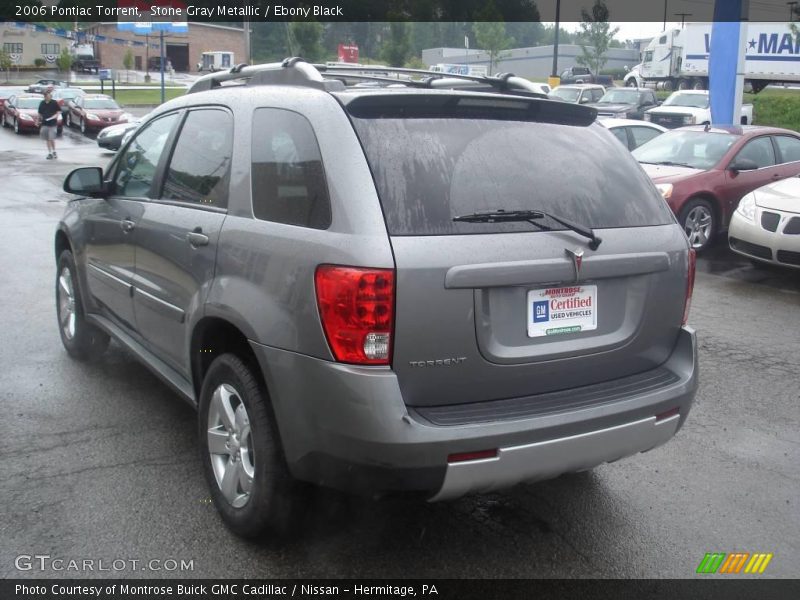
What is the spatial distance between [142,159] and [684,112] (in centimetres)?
2237

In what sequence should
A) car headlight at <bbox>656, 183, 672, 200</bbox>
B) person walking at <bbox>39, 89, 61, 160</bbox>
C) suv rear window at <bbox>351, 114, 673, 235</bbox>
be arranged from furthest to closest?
person walking at <bbox>39, 89, 61, 160</bbox> → car headlight at <bbox>656, 183, 672, 200</bbox> → suv rear window at <bbox>351, 114, 673, 235</bbox>

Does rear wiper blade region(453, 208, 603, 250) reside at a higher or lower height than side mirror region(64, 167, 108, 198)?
higher

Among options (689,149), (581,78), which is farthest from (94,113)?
(581,78)

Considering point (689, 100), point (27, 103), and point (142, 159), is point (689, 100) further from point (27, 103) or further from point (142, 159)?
point (142, 159)

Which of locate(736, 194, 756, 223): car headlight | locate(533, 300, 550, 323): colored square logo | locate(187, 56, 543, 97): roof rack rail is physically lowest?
locate(736, 194, 756, 223): car headlight

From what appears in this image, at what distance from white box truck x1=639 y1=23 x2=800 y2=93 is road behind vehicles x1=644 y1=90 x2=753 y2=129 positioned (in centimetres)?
210

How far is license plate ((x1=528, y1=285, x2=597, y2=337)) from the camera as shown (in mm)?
3098

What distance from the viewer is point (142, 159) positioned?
15.6 feet

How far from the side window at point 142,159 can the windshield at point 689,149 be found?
8191 mm

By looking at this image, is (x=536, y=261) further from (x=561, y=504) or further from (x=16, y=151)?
(x=16, y=151)

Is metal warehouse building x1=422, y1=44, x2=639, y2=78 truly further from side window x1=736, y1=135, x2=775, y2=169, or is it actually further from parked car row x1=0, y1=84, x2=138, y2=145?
side window x1=736, y1=135, x2=775, y2=169

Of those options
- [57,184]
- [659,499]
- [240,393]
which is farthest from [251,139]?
[57,184]

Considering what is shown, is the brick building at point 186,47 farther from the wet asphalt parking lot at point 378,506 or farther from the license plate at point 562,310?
the license plate at point 562,310

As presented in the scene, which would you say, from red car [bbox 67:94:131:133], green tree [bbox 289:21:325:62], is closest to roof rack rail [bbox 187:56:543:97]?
red car [bbox 67:94:131:133]
